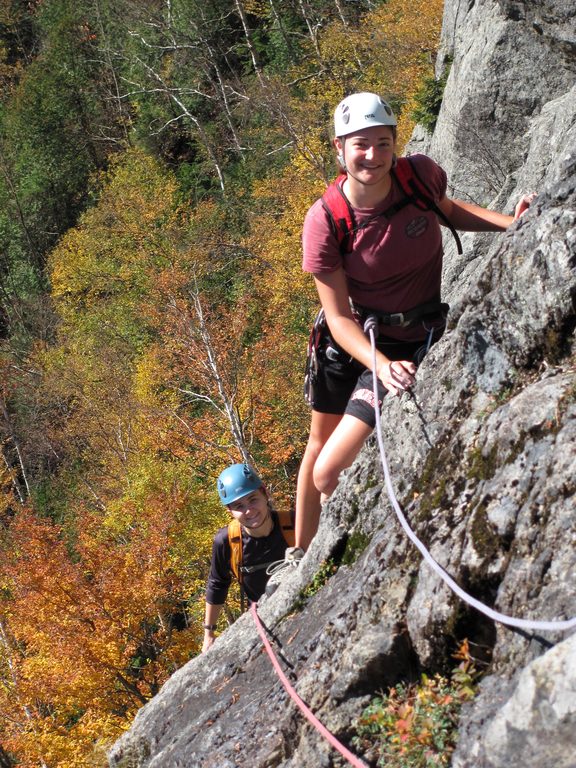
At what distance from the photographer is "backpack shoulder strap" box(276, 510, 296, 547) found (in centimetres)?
629

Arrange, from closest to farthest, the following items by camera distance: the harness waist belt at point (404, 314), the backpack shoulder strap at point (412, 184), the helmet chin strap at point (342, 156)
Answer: the helmet chin strap at point (342, 156)
the backpack shoulder strap at point (412, 184)
the harness waist belt at point (404, 314)

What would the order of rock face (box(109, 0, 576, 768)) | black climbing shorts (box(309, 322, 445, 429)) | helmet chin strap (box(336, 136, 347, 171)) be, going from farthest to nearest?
black climbing shorts (box(309, 322, 445, 429))
helmet chin strap (box(336, 136, 347, 171))
rock face (box(109, 0, 576, 768))

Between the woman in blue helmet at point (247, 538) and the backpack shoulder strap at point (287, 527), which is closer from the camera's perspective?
the woman in blue helmet at point (247, 538)

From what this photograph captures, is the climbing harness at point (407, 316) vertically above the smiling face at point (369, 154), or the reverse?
the smiling face at point (369, 154)

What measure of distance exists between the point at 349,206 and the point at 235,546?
2847 millimetres

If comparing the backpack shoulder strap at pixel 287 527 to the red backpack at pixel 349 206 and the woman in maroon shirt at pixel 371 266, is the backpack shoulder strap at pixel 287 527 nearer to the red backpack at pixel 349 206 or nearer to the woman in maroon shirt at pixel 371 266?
the woman in maroon shirt at pixel 371 266

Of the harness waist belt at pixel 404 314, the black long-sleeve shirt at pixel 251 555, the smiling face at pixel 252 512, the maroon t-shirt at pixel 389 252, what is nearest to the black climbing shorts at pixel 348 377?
the harness waist belt at pixel 404 314

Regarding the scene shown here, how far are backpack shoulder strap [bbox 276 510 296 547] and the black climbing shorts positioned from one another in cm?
116

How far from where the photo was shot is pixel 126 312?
4362 centimetres

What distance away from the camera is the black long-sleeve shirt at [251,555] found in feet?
20.7

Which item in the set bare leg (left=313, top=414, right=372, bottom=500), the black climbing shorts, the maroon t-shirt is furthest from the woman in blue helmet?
the maroon t-shirt

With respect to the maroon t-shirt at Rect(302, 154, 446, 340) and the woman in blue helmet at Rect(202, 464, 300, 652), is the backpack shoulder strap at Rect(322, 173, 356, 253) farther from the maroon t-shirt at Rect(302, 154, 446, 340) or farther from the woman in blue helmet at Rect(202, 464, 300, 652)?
the woman in blue helmet at Rect(202, 464, 300, 652)

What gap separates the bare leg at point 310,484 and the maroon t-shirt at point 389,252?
99cm

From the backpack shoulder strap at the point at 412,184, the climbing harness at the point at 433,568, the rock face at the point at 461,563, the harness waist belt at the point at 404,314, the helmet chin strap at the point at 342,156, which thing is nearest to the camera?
the climbing harness at the point at 433,568
